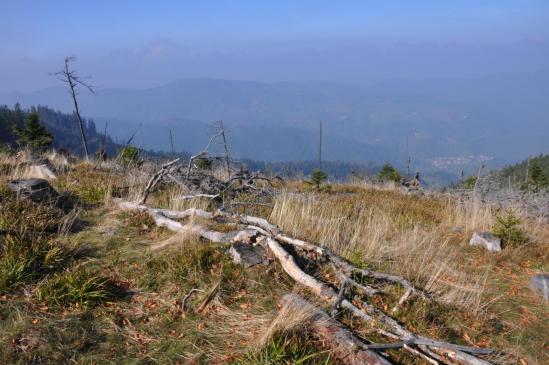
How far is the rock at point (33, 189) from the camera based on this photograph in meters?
7.36

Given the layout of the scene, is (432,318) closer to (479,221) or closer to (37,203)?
(479,221)

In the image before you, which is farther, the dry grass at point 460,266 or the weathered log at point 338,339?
the dry grass at point 460,266

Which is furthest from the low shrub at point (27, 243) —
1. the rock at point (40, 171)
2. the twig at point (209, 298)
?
the rock at point (40, 171)

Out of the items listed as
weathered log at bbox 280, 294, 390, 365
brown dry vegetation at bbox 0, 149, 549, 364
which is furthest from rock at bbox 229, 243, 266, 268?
weathered log at bbox 280, 294, 390, 365

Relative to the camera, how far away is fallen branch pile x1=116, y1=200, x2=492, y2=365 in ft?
12.7

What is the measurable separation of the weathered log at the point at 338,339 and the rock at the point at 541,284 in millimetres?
3688

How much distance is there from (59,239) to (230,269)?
9.27 feet

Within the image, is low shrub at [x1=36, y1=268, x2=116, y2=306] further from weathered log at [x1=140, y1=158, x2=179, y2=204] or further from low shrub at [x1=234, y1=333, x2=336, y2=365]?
weathered log at [x1=140, y1=158, x2=179, y2=204]

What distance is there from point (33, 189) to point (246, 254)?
4585mm

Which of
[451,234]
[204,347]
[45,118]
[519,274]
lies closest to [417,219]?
[451,234]

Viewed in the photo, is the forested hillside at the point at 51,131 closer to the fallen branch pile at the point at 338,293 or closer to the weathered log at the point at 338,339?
the fallen branch pile at the point at 338,293

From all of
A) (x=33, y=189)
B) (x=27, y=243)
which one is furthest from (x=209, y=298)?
(x=33, y=189)

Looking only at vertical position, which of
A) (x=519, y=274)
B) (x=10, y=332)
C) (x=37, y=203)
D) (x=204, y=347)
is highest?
(x=37, y=203)

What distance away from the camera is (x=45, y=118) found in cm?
19075
